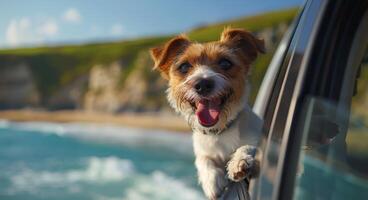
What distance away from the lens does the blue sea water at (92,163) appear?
1073 inches

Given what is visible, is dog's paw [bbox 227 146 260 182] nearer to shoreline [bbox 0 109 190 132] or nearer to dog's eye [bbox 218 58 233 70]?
dog's eye [bbox 218 58 233 70]

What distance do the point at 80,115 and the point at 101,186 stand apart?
15684 millimetres

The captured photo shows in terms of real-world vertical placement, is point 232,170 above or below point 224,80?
below

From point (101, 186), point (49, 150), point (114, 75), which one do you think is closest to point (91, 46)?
point (114, 75)

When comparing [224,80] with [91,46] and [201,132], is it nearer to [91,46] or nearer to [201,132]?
[201,132]

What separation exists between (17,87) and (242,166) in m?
43.1

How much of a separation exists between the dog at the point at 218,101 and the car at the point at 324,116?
71 mm

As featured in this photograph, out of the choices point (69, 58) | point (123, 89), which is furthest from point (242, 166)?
point (69, 58)

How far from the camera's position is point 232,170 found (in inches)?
57.7

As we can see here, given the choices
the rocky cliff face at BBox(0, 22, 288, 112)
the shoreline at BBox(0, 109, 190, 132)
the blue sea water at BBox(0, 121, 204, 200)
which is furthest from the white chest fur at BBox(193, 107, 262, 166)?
the rocky cliff face at BBox(0, 22, 288, 112)

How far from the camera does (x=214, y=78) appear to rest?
1.56 metres

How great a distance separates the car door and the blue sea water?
68.7ft

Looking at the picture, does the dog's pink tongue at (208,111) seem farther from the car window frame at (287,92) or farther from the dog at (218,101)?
the car window frame at (287,92)

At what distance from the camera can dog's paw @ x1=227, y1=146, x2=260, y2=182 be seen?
146 centimetres
